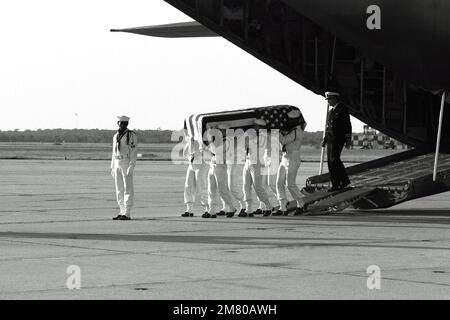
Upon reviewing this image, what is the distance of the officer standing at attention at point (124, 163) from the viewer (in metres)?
19.6

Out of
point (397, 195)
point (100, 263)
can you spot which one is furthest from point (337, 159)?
point (100, 263)

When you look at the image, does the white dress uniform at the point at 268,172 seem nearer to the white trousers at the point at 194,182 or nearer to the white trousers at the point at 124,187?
the white trousers at the point at 194,182

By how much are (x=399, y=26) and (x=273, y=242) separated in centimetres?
632

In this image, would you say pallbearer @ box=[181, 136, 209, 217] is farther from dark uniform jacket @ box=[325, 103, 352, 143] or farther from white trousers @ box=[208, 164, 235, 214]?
dark uniform jacket @ box=[325, 103, 352, 143]

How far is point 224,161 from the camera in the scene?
20203 millimetres

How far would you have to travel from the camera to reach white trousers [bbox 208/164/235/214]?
20.1 metres

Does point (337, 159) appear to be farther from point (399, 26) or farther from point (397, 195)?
point (399, 26)

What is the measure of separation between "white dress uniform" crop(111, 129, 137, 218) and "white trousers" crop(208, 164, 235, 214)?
1610 millimetres

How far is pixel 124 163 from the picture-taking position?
19703 mm

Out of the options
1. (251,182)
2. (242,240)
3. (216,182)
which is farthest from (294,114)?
(242,240)

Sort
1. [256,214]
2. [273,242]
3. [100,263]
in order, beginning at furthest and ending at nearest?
[256,214] → [273,242] → [100,263]

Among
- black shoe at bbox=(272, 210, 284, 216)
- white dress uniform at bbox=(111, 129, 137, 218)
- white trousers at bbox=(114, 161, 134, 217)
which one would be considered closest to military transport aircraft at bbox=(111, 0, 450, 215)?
black shoe at bbox=(272, 210, 284, 216)
